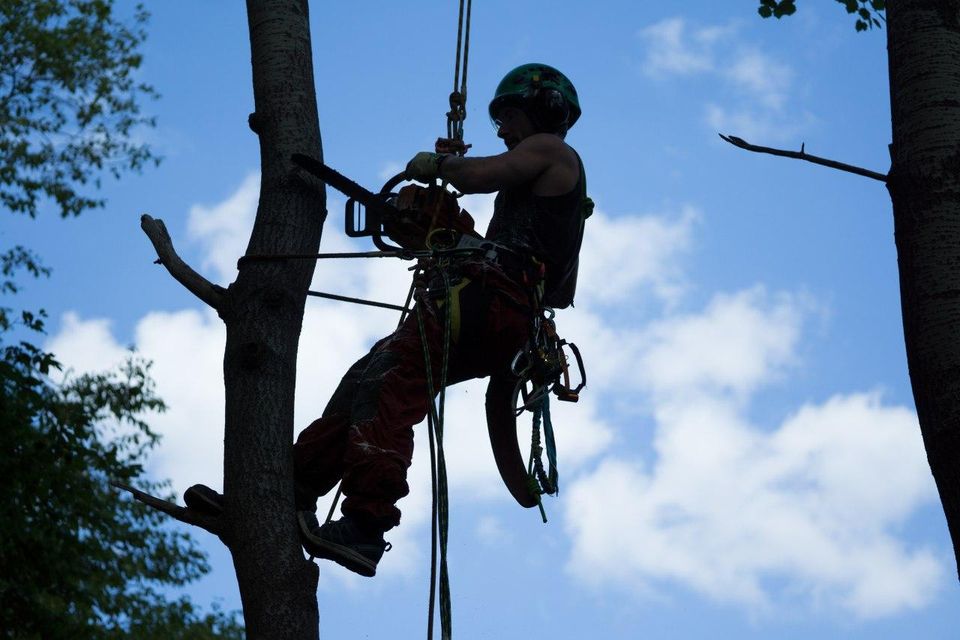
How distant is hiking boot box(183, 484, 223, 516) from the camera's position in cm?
388

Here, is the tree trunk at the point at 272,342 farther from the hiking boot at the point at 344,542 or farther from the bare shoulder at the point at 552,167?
the bare shoulder at the point at 552,167

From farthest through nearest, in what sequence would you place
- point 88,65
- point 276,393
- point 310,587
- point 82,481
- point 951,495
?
point 88,65, point 82,481, point 276,393, point 310,587, point 951,495

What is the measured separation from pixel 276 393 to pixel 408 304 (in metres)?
0.74

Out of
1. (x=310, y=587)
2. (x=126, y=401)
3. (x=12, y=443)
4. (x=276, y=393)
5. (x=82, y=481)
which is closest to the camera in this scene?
(x=310, y=587)

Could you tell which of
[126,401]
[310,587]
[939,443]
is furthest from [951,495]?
[126,401]

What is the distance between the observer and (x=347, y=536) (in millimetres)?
3963

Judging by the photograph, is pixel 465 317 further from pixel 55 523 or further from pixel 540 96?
pixel 55 523

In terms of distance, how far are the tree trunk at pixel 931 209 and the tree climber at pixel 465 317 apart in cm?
129

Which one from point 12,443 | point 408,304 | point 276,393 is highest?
point 12,443

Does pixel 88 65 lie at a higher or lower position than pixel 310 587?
higher

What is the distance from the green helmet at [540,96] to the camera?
4.76m

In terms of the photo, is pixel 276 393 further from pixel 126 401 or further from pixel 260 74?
pixel 126 401

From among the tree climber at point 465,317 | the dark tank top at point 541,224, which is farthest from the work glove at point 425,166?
the dark tank top at point 541,224

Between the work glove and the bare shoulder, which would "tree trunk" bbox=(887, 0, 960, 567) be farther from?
the work glove
